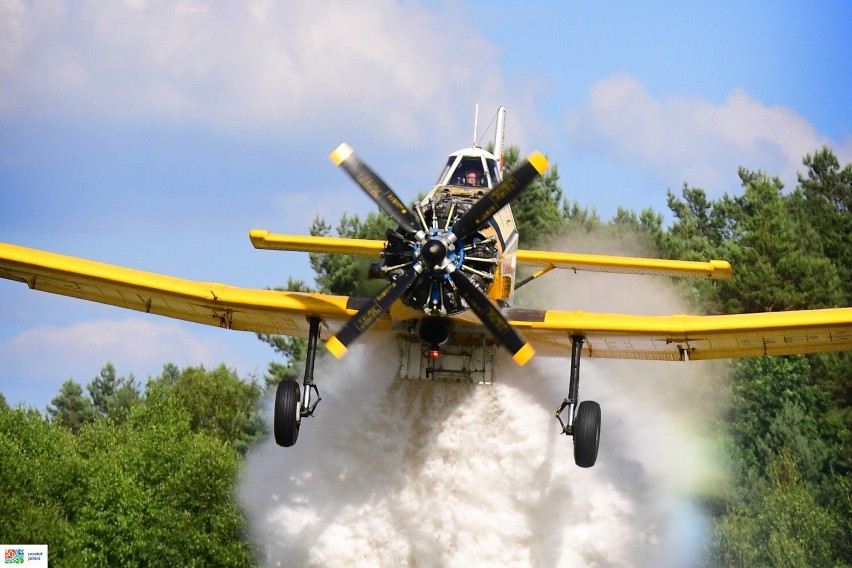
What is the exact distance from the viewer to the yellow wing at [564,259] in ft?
72.7

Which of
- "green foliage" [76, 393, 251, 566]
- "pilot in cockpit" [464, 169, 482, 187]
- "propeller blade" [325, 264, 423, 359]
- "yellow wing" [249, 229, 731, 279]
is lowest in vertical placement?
"green foliage" [76, 393, 251, 566]

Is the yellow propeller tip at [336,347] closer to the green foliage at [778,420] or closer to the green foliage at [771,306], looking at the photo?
the green foliage at [771,306]

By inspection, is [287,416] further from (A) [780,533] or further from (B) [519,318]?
(A) [780,533]

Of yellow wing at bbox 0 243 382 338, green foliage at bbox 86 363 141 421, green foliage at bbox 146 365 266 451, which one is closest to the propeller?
yellow wing at bbox 0 243 382 338

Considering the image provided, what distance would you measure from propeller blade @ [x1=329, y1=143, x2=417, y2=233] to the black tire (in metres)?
3.09

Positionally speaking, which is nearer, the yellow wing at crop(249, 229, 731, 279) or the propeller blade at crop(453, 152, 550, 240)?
the propeller blade at crop(453, 152, 550, 240)

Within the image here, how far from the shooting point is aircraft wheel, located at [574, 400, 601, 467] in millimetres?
19453

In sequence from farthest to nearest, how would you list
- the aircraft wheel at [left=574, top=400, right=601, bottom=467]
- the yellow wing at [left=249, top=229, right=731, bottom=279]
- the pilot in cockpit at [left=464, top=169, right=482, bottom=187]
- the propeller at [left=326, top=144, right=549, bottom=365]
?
the yellow wing at [left=249, top=229, right=731, bottom=279] → the pilot in cockpit at [left=464, top=169, right=482, bottom=187] → the aircraft wheel at [left=574, top=400, right=601, bottom=467] → the propeller at [left=326, top=144, right=549, bottom=365]

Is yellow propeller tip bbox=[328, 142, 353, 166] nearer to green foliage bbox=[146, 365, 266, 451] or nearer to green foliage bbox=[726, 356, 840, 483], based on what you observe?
green foliage bbox=[726, 356, 840, 483]

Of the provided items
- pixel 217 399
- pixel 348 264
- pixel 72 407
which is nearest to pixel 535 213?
pixel 348 264

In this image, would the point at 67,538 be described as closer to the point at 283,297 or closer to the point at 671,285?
the point at 671,285

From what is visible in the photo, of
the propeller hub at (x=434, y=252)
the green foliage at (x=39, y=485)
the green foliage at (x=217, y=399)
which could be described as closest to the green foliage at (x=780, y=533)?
the green foliage at (x=39, y=485)

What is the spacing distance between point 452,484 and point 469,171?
185 inches

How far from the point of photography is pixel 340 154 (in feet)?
62.1
